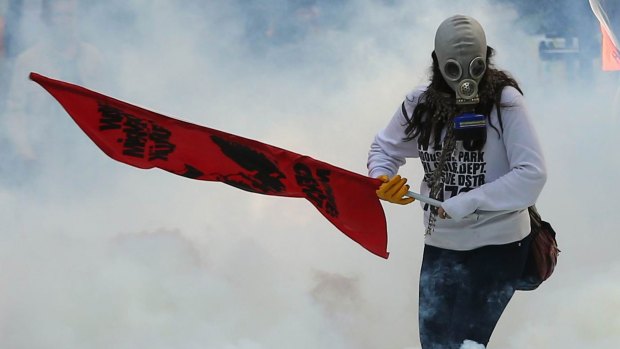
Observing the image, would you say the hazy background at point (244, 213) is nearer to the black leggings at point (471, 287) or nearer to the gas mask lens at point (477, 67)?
the black leggings at point (471, 287)

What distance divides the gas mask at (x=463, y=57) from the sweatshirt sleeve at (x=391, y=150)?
0.24m

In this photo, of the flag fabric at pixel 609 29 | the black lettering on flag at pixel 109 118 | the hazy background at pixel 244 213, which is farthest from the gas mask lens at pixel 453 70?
the flag fabric at pixel 609 29

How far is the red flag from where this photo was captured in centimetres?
315

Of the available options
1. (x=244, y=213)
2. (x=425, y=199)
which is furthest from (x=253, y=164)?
(x=244, y=213)

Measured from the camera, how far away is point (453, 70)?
2.95 meters

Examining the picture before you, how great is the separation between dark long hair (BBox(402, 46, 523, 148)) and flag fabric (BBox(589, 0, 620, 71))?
2291 mm

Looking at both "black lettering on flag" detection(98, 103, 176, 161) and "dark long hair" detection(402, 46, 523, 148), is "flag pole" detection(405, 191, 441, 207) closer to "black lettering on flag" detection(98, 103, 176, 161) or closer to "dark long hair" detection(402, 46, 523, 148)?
"dark long hair" detection(402, 46, 523, 148)

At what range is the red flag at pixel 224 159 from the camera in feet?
10.3

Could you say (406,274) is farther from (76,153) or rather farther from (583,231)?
(76,153)

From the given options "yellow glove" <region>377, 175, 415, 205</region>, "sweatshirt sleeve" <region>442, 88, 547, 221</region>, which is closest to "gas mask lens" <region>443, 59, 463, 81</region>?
"sweatshirt sleeve" <region>442, 88, 547, 221</region>

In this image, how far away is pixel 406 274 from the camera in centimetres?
464

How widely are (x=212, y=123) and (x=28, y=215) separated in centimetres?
88

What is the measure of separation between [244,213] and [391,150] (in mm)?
1555

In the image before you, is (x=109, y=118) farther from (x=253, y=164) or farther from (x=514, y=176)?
(x=514, y=176)
